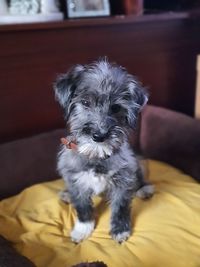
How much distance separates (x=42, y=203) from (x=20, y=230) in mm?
179

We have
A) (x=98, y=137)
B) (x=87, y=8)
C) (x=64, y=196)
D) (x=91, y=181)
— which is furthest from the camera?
(x=87, y=8)

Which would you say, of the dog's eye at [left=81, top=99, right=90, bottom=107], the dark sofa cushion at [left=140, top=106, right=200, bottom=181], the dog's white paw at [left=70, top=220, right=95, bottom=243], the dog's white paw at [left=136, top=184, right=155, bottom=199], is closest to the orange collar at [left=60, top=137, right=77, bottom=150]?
the dog's eye at [left=81, top=99, right=90, bottom=107]

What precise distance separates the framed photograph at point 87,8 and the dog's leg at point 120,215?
1.00m

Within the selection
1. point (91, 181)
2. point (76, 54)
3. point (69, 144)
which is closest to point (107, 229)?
point (91, 181)

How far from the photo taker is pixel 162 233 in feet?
5.29

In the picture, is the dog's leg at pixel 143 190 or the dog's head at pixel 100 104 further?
the dog's leg at pixel 143 190

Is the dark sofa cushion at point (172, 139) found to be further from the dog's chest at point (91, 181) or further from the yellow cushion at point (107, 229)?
the dog's chest at point (91, 181)

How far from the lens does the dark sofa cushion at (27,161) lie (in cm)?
194

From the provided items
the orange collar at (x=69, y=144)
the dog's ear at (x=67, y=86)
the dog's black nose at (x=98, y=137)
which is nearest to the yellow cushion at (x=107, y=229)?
the orange collar at (x=69, y=144)

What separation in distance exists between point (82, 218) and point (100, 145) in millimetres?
397

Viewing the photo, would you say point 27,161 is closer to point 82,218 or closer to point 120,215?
point 82,218

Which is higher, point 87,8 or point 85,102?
point 87,8

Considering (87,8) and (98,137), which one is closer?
(98,137)

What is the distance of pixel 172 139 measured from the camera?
7.10ft
